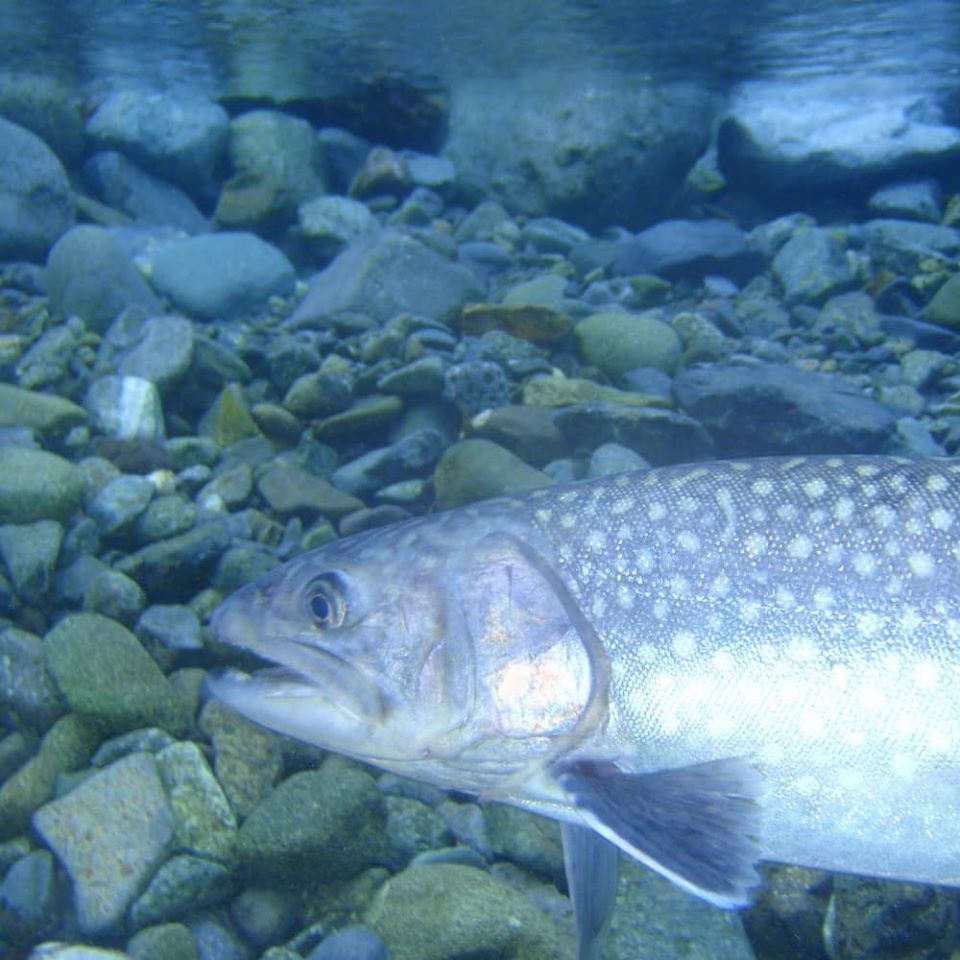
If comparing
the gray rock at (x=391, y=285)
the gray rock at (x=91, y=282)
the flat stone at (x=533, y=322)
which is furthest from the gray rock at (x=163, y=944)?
the gray rock at (x=91, y=282)

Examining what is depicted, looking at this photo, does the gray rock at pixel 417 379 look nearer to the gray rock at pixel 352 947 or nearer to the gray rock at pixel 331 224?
the gray rock at pixel 352 947

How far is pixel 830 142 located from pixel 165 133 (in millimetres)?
9468

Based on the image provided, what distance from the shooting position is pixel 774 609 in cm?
258

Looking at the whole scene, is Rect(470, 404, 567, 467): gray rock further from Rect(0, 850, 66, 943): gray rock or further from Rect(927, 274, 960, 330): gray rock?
Rect(927, 274, 960, 330): gray rock

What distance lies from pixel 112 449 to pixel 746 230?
9.67m

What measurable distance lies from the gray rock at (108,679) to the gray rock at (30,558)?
694mm

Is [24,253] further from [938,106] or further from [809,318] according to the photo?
[938,106]

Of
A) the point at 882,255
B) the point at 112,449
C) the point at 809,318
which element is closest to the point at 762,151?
the point at 882,255

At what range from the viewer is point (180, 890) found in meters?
2.96

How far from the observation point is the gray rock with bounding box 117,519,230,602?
4306 millimetres

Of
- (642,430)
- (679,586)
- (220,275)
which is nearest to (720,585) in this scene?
(679,586)

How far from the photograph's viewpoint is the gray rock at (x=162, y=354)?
6172 millimetres

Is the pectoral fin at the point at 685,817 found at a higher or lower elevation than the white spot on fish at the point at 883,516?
lower

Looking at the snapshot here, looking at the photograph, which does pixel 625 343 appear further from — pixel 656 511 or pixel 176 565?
pixel 656 511
